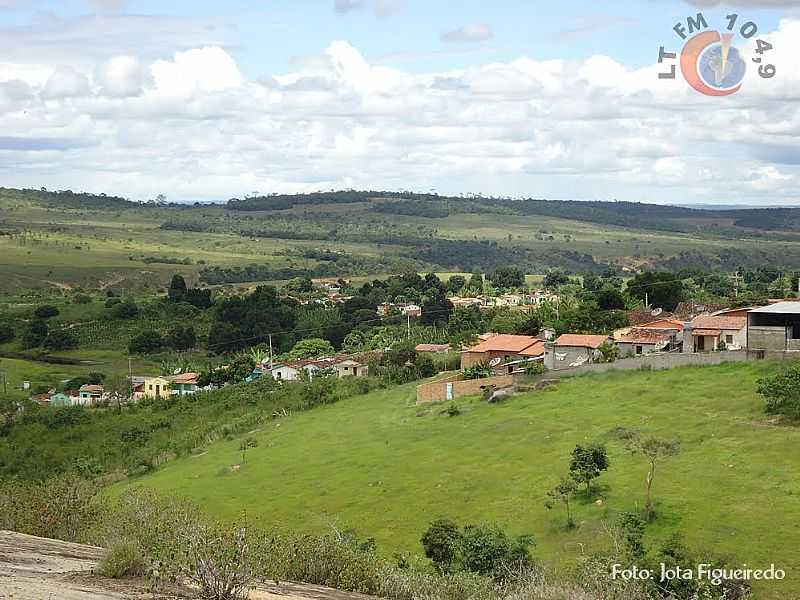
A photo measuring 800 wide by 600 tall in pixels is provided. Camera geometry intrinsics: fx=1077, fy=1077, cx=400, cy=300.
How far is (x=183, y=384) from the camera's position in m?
70.6

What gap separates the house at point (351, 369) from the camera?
64.6 metres

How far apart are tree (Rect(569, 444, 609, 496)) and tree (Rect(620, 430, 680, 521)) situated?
123 cm

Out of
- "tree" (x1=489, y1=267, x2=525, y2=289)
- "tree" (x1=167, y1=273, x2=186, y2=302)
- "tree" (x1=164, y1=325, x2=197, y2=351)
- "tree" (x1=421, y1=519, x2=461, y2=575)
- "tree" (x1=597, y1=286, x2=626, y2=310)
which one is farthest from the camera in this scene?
"tree" (x1=489, y1=267, x2=525, y2=289)

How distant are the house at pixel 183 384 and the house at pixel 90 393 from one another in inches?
182

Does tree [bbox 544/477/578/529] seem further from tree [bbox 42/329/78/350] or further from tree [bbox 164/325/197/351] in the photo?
tree [bbox 42/329/78/350]

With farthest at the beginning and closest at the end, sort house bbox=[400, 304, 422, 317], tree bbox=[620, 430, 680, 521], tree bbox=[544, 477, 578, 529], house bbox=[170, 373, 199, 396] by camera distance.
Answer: house bbox=[400, 304, 422, 317] → house bbox=[170, 373, 199, 396] → tree bbox=[544, 477, 578, 529] → tree bbox=[620, 430, 680, 521]

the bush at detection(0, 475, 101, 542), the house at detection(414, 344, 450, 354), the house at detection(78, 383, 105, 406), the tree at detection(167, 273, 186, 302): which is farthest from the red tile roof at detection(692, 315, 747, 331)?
the tree at detection(167, 273, 186, 302)

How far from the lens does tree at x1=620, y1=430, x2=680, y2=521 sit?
1098 inches

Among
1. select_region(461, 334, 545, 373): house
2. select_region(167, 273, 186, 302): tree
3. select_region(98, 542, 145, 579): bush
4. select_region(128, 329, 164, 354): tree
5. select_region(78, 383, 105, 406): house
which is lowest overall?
select_region(78, 383, 105, 406): house

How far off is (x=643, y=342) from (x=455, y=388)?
9.18m

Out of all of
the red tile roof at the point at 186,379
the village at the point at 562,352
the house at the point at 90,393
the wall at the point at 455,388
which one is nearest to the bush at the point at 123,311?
the village at the point at 562,352

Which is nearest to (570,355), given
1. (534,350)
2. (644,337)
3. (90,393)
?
(644,337)

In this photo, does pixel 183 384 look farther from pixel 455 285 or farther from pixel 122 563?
pixel 122 563

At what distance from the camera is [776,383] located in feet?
113
